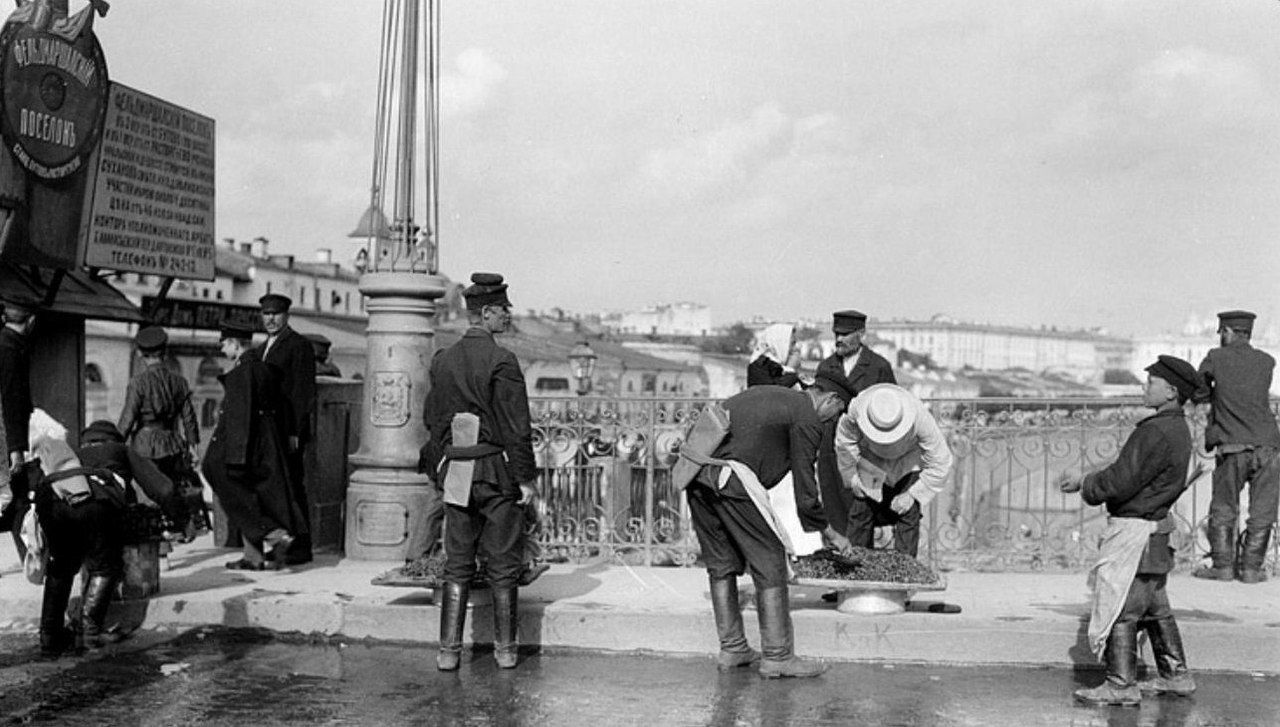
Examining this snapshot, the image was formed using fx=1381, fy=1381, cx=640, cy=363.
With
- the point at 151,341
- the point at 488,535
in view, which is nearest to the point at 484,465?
the point at 488,535

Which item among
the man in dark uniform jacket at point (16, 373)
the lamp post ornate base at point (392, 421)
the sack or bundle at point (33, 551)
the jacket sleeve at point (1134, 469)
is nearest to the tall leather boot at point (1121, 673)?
the jacket sleeve at point (1134, 469)

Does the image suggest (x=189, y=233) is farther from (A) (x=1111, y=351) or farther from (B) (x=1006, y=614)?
(A) (x=1111, y=351)

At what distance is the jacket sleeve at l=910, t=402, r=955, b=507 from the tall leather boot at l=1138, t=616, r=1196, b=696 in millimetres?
1571

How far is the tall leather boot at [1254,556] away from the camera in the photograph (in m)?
9.70

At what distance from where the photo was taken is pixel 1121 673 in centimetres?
667

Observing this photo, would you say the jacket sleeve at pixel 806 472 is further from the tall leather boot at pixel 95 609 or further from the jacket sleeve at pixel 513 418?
the tall leather boot at pixel 95 609

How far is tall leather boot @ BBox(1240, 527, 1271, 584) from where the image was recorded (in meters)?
9.70

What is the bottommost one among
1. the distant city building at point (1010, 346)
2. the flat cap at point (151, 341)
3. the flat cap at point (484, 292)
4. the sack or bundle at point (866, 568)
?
the sack or bundle at point (866, 568)

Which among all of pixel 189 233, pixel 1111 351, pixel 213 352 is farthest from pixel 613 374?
pixel 1111 351

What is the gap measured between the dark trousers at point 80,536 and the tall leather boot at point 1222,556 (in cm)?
734

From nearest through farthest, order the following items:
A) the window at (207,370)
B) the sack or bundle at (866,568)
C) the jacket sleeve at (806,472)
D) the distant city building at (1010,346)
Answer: the jacket sleeve at (806,472), the sack or bundle at (866,568), the window at (207,370), the distant city building at (1010,346)

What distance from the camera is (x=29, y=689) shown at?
680 centimetres

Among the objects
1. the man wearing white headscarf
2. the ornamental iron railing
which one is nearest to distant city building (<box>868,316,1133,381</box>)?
the ornamental iron railing

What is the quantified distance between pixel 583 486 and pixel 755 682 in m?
3.66
